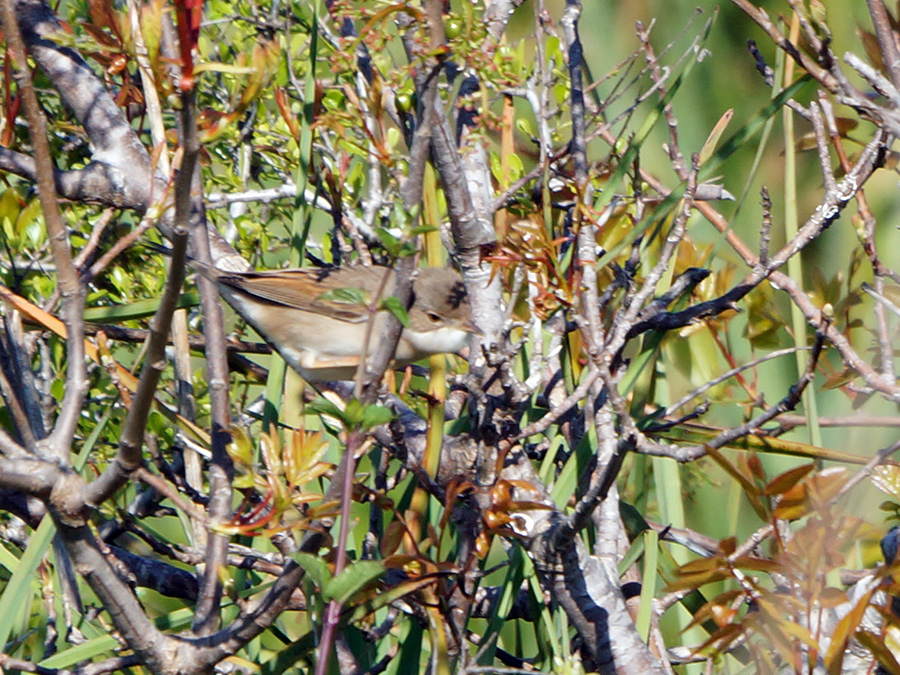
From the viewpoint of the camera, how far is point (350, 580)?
3.64ft

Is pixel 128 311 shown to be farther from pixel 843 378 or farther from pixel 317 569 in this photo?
pixel 843 378

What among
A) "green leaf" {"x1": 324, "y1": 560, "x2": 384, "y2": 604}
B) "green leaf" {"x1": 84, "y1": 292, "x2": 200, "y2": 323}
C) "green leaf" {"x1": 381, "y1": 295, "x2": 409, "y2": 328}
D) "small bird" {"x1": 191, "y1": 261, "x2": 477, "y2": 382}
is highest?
"green leaf" {"x1": 381, "y1": 295, "x2": 409, "y2": 328}

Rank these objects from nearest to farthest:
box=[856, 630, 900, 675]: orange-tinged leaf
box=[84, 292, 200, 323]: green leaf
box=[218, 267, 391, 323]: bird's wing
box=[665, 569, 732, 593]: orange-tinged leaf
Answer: box=[856, 630, 900, 675]: orange-tinged leaf < box=[665, 569, 732, 593]: orange-tinged leaf < box=[84, 292, 200, 323]: green leaf < box=[218, 267, 391, 323]: bird's wing

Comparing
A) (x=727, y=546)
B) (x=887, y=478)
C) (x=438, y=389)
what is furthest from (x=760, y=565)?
(x=438, y=389)

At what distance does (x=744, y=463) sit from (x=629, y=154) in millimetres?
594

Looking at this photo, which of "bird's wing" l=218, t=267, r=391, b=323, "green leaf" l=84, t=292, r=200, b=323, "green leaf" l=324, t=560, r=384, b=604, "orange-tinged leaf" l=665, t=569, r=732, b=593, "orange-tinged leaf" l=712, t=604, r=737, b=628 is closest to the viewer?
"green leaf" l=324, t=560, r=384, b=604

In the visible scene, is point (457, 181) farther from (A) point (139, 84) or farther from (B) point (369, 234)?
Result: (A) point (139, 84)

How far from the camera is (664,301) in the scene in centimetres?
175

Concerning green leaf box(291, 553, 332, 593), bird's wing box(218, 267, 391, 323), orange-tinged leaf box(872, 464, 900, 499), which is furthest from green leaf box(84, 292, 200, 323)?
orange-tinged leaf box(872, 464, 900, 499)

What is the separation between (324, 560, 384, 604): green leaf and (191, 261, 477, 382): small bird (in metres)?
1.11

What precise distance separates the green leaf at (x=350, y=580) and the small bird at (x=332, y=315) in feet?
3.63

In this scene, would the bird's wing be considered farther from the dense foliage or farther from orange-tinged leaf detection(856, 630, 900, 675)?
A: orange-tinged leaf detection(856, 630, 900, 675)

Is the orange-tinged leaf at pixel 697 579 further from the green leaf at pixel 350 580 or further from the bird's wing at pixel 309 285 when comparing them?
the bird's wing at pixel 309 285

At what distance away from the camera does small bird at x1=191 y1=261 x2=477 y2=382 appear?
2.47 metres
